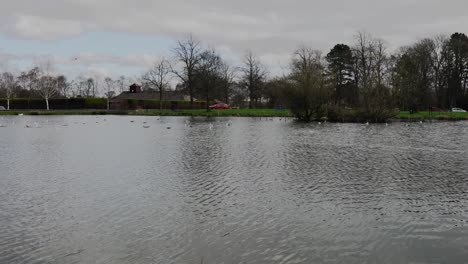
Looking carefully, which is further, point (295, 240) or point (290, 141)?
point (290, 141)

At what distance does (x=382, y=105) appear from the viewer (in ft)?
168

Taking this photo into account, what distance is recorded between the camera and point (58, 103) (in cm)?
8706

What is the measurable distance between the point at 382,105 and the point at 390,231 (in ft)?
145

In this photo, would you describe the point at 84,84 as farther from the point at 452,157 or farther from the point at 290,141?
the point at 452,157

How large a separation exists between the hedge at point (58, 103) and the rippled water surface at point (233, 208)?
6830 centimetres

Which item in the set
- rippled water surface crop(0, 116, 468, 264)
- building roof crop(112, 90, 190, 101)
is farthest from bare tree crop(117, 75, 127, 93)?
rippled water surface crop(0, 116, 468, 264)

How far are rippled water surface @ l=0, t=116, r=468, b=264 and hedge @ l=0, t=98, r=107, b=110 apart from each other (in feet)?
224

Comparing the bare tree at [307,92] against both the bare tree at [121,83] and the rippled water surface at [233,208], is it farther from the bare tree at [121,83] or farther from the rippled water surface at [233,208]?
the bare tree at [121,83]

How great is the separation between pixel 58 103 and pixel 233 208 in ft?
275

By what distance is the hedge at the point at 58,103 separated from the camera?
87062 millimetres

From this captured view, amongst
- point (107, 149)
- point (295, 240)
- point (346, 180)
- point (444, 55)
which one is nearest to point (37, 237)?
point (295, 240)

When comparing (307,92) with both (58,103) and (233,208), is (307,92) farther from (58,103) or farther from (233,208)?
(58,103)

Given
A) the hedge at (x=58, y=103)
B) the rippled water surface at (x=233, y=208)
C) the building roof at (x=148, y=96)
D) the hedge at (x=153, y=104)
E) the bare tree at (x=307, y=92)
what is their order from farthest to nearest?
the building roof at (x=148, y=96) → the hedge at (x=153, y=104) → the hedge at (x=58, y=103) → the bare tree at (x=307, y=92) → the rippled water surface at (x=233, y=208)

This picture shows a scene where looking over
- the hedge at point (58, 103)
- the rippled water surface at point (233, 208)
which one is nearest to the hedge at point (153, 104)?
the hedge at point (58, 103)
